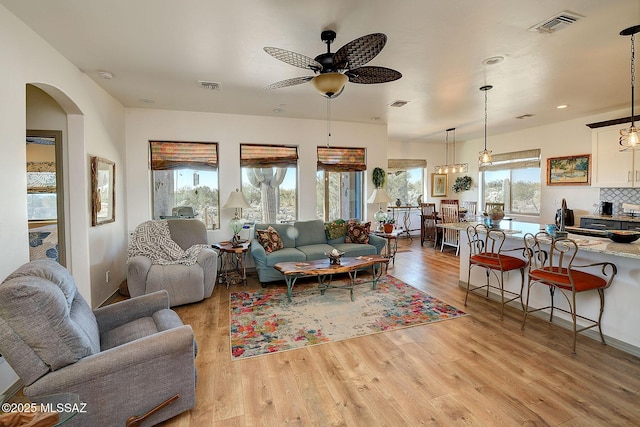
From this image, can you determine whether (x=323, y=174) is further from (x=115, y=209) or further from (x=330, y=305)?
(x=115, y=209)

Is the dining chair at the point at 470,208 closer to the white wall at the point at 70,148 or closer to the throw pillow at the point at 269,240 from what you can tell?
the throw pillow at the point at 269,240

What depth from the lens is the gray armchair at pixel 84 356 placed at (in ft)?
4.83

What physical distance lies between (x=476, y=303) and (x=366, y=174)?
329cm

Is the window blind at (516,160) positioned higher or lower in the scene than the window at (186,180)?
higher

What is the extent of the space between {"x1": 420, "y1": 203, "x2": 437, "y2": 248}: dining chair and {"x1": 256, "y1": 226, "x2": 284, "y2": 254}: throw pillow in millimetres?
4155

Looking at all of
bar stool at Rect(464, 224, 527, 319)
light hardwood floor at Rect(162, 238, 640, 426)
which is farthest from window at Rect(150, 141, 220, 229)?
bar stool at Rect(464, 224, 527, 319)

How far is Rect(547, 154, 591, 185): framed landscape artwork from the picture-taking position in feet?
19.0

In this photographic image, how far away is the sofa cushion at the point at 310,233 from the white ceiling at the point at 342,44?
6.46ft

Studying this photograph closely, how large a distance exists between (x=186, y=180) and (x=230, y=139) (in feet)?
3.38

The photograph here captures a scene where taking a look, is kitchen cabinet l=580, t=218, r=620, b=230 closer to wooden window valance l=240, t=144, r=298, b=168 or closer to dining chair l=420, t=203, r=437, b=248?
dining chair l=420, t=203, r=437, b=248

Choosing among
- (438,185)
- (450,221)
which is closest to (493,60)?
(450,221)

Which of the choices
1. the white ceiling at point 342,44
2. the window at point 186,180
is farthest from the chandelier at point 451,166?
the window at point 186,180

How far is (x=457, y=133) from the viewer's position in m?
7.43

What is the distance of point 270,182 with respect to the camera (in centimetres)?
574
